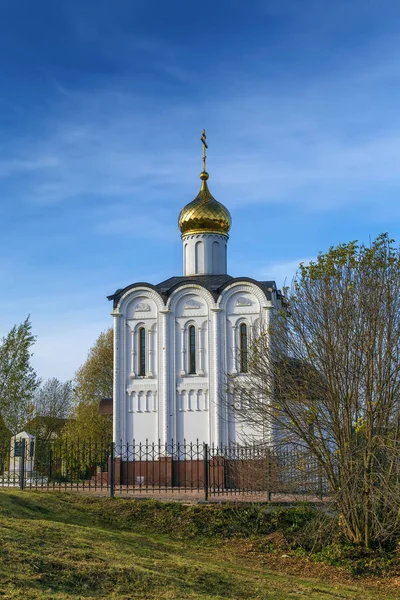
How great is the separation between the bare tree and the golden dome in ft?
45.8

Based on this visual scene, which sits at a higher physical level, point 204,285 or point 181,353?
point 204,285

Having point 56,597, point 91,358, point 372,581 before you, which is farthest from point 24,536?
point 91,358

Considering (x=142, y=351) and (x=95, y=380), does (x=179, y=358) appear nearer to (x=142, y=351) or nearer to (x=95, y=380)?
(x=142, y=351)

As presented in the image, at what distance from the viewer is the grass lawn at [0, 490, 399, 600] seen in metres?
7.93

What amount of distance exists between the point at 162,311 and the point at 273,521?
11368 mm

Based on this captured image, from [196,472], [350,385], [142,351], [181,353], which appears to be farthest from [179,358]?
[350,385]

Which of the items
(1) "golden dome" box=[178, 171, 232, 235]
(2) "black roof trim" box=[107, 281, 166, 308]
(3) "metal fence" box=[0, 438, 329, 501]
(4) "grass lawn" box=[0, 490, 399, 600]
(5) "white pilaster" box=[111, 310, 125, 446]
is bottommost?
(4) "grass lawn" box=[0, 490, 399, 600]

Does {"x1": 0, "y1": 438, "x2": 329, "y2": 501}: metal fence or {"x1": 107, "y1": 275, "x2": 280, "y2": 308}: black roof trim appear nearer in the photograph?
{"x1": 0, "y1": 438, "x2": 329, "y2": 501}: metal fence

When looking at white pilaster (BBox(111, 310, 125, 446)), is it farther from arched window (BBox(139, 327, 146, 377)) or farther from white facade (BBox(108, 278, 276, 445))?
arched window (BBox(139, 327, 146, 377))

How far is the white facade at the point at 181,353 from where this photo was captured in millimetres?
23172

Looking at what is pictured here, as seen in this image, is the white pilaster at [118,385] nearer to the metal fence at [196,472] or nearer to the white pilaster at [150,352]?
the metal fence at [196,472]

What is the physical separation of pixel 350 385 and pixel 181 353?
464 inches

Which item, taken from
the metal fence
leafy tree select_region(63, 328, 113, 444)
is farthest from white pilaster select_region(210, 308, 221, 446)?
leafy tree select_region(63, 328, 113, 444)

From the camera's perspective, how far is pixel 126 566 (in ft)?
29.3
